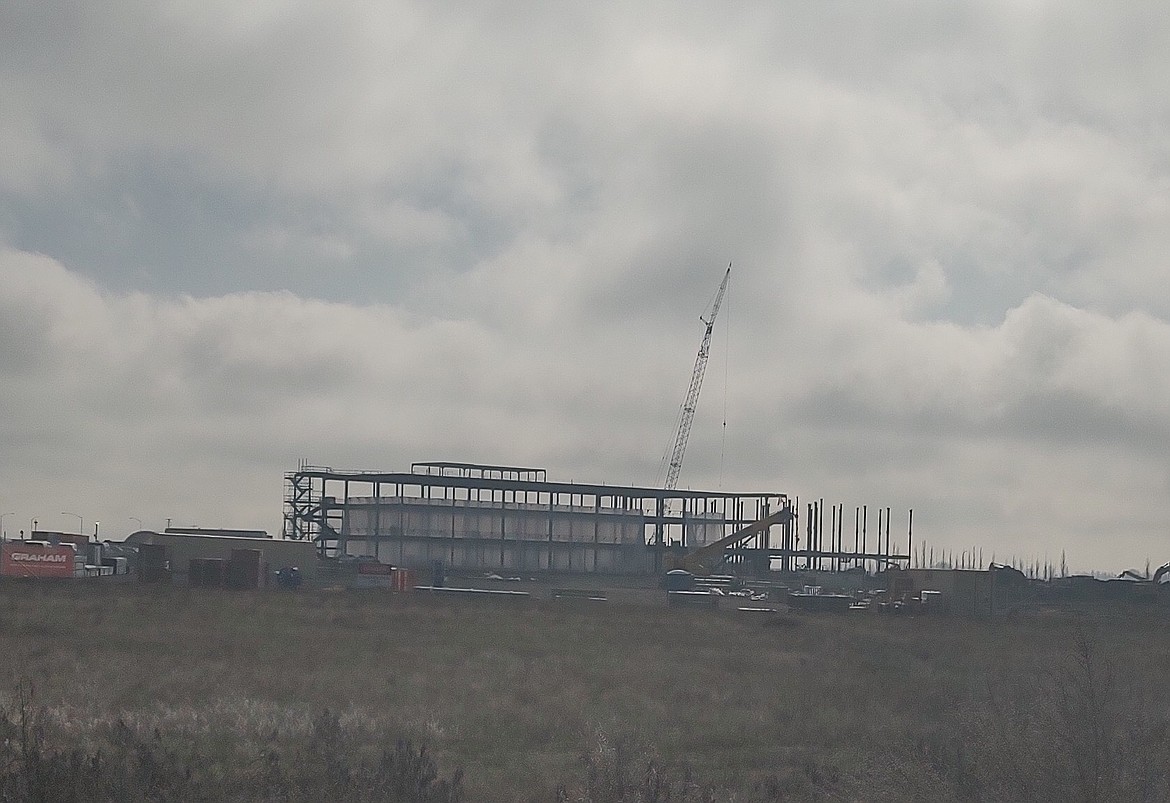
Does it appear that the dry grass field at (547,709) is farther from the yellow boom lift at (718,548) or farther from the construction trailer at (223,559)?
the yellow boom lift at (718,548)

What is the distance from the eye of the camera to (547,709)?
993 inches

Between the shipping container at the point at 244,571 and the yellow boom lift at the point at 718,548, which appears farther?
the yellow boom lift at the point at 718,548

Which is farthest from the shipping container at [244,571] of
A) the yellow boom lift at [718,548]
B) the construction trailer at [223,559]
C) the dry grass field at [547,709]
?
the yellow boom lift at [718,548]

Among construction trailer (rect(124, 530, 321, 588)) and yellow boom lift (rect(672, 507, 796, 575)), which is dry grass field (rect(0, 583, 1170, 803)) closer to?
Answer: construction trailer (rect(124, 530, 321, 588))

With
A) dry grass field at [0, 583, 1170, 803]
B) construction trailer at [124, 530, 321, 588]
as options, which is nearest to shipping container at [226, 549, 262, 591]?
construction trailer at [124, 530, 321, 588]

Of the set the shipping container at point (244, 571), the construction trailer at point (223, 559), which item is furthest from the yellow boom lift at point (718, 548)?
the shipping container at point (244, 571)

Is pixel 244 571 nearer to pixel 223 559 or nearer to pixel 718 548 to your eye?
pixel 223 559

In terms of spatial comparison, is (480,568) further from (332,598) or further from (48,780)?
(48,780)

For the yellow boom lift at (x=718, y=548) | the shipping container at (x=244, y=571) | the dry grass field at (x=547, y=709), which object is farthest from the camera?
the yellow boom lift at (x=718, y=548)

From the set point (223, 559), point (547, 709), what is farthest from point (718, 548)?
point (547, 709)

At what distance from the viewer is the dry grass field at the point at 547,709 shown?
1434 centimetres

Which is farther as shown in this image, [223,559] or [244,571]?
[223,559]

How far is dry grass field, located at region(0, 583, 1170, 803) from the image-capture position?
14344mm

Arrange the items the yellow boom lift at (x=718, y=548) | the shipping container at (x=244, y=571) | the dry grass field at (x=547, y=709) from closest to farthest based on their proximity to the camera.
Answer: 1. the dry grass field at (x=547, y=709)
2. the shipping container at (x=244, y=571)
3. the yellow boom lift at (x=718, y=548)
